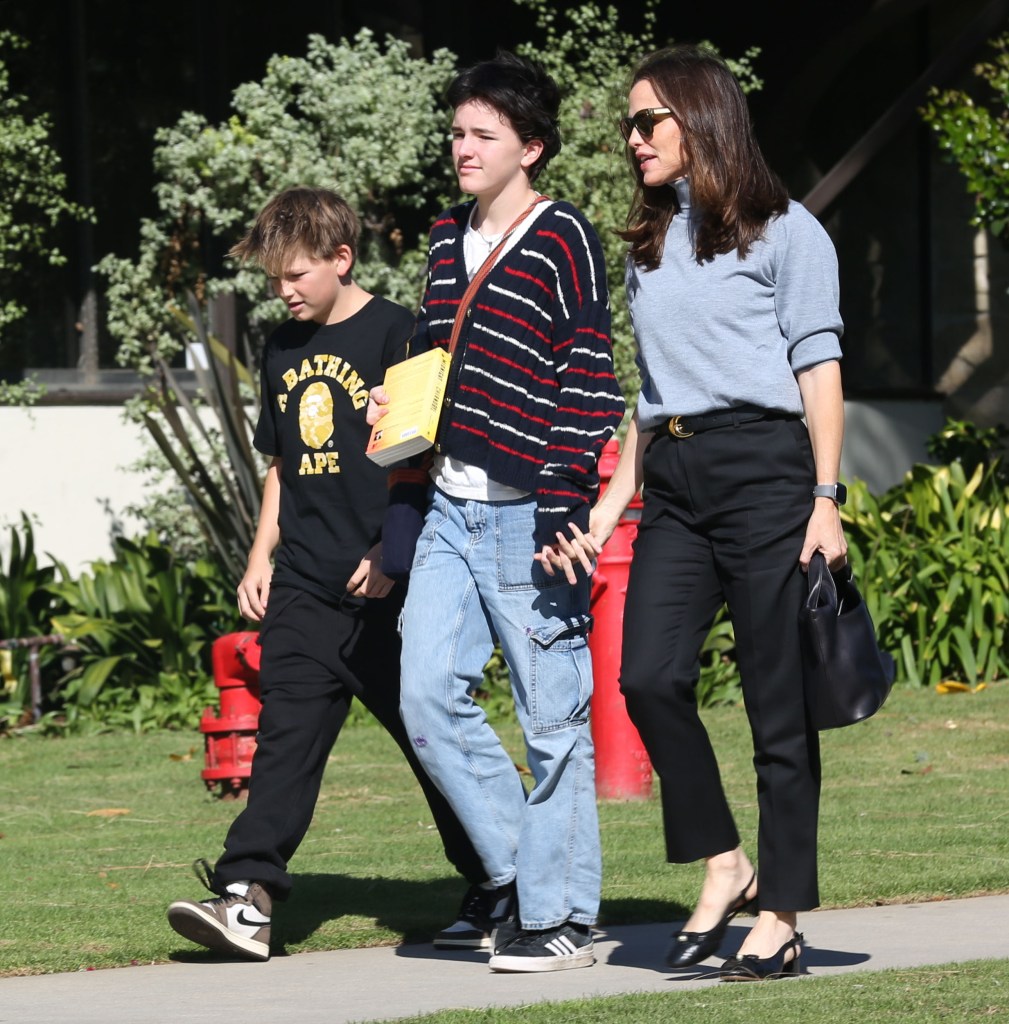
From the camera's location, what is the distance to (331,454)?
4598 millimetres

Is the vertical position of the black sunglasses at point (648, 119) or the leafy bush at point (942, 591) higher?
the black sunglasses at point (648, 119)

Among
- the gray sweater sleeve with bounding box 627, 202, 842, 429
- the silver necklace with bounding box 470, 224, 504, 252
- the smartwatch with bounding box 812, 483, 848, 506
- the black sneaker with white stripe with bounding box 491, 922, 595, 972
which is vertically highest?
the silver necklace with bounding box 470, 224, 504, 252

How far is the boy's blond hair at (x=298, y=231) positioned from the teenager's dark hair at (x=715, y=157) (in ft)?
2.85

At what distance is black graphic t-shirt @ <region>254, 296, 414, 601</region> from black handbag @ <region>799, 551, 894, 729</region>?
1.13 meters

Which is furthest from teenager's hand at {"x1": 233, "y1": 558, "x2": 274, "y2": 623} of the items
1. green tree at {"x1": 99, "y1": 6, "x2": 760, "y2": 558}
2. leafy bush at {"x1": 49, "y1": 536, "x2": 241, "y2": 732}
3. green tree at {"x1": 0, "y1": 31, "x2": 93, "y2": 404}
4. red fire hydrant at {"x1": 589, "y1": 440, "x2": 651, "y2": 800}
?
green tree at {"x1": 0, "y1": 31, "x2": 93, "y2": 404}

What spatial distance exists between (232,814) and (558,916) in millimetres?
2929

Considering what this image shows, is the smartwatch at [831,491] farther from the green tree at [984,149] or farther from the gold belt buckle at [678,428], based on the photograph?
the green tree at [984,149]

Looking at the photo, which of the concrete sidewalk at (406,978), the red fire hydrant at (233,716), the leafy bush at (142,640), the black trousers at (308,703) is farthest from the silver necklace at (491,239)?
the leafy bush at (142,640)

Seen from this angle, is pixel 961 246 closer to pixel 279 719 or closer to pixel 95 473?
pixel 95 473

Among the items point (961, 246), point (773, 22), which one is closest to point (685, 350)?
point (773, 22)

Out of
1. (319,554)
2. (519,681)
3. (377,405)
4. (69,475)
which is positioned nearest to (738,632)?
(519,681)

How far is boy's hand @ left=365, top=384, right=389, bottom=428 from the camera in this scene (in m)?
4.27

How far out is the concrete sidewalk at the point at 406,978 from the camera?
12.6ft

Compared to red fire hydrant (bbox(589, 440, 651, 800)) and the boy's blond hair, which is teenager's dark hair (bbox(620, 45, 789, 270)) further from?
red fire hydrant (bbox(589, 440, 651, 800))
